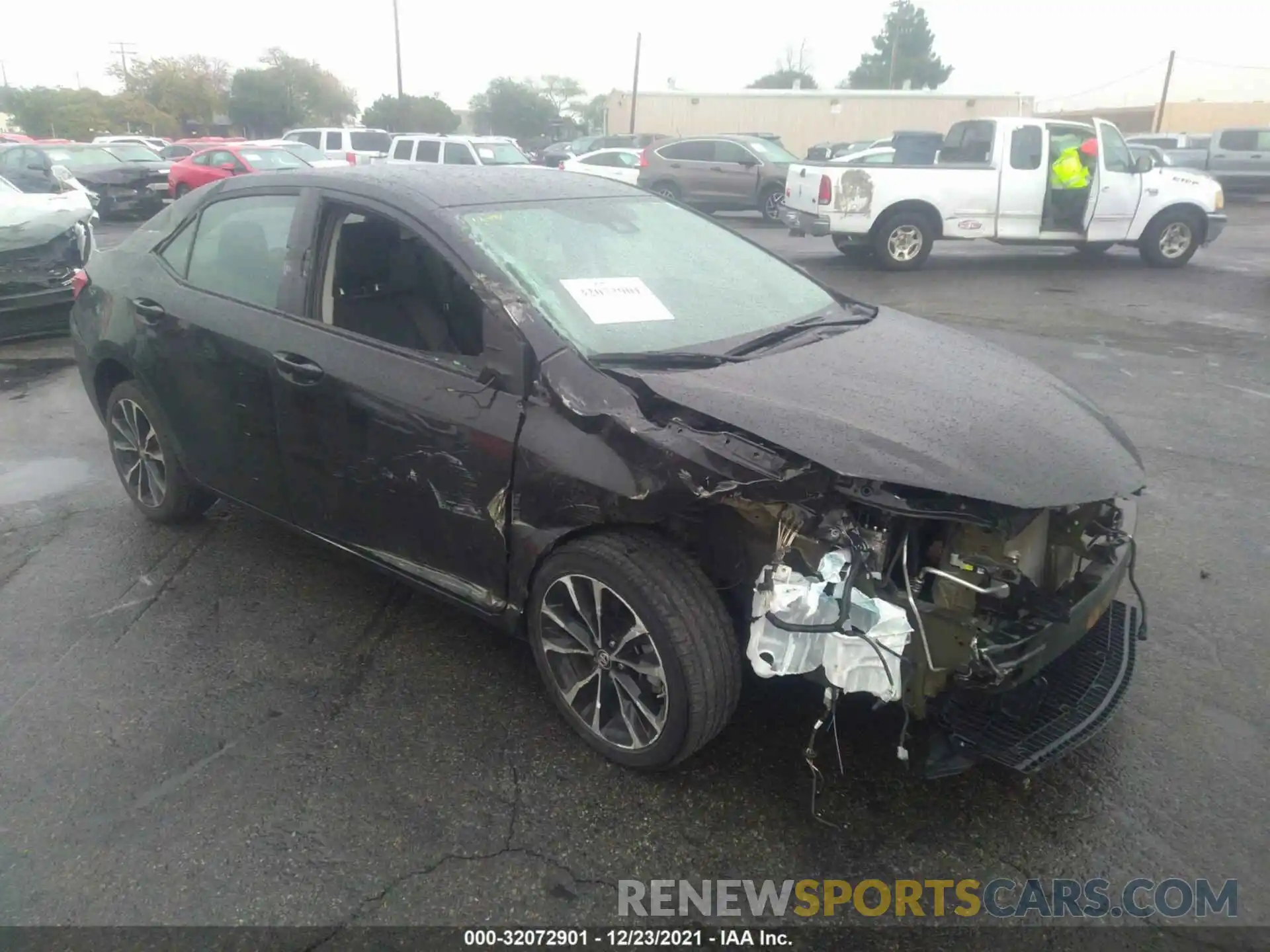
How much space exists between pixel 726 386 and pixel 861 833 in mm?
1312

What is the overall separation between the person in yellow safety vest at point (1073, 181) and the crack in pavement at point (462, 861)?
1194 centimetres

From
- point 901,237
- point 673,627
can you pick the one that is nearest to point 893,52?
point 901,237

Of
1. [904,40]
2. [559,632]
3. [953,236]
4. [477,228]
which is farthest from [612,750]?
[904,40]

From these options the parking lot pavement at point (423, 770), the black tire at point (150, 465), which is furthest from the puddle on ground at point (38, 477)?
the black tire at point (150, 465)

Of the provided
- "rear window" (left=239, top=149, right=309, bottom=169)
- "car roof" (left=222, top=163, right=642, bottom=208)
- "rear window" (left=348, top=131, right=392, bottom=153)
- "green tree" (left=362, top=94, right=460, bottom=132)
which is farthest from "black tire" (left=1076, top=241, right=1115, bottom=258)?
"green tree" (left=362, top=94, right=460, bottom=132)

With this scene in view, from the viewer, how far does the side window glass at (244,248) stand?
11.6 feet

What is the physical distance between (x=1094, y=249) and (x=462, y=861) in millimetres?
13355

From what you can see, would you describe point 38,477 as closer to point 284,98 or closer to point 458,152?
point 458,152

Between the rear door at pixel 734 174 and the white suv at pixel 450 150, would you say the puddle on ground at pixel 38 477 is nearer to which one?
the white suv at pixel 450 150

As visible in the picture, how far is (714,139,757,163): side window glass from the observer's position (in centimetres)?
1862

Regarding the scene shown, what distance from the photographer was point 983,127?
1229cm

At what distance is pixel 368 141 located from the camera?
2306 cm

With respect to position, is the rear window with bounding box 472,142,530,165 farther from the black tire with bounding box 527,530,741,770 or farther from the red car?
the black tire with bounding box 527,530,741,770

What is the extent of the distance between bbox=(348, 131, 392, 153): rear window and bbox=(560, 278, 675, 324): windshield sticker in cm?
2151
